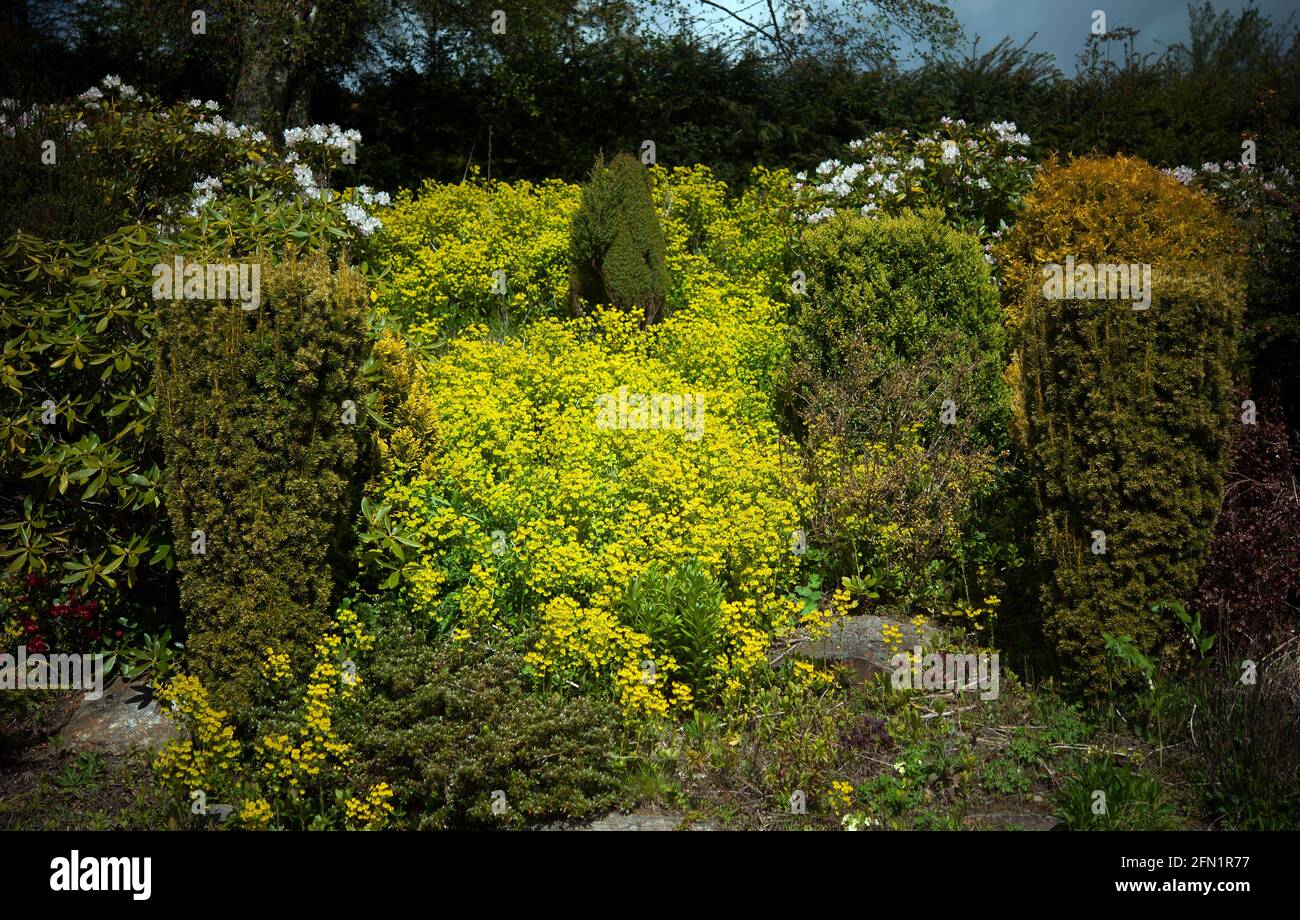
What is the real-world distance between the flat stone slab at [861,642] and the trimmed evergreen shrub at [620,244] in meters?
4.24

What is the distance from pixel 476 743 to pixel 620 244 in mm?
5693

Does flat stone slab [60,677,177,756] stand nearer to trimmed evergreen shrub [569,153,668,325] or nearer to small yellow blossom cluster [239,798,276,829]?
small yellow blossom cluster [239,798,276,829]

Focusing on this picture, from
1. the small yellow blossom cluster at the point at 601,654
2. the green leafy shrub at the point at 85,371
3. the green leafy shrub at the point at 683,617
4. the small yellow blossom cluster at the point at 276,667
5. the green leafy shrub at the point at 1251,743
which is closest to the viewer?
the green leafy shrub at the point at 1251,743

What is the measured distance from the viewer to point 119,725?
535cm

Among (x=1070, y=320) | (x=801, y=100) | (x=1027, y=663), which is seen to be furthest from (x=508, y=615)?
(x=801, y=100)

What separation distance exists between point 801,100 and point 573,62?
314cm

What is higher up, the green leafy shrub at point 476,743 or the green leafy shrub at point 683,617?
the green leafy shrub at point 683,617

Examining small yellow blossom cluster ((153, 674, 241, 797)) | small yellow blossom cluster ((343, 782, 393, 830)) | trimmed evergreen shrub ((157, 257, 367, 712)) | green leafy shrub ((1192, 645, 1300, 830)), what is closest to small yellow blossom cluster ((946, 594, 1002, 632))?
green leafy shrub ((1192, 645, 1300, 830))

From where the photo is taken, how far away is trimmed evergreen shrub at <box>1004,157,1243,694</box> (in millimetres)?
4926

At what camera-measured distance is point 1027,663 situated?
17.9ft

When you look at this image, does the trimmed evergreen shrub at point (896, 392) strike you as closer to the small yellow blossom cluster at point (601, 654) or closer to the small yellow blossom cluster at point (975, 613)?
the small yellow blossom cluster at point (975, 613)

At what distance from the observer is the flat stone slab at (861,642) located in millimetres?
5363

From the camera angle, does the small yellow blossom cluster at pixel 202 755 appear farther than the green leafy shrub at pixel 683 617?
No

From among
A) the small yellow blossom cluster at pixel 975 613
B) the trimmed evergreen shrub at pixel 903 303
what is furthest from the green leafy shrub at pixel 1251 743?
the trimmed evergreen shrub at pixel 903 303
